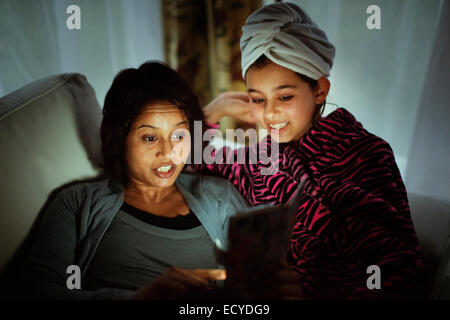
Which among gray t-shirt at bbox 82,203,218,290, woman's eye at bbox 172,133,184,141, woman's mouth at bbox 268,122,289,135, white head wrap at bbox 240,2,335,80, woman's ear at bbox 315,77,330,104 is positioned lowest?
gray t-shirt at bbox 82,203,218,290

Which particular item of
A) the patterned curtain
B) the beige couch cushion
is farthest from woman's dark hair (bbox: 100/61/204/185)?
the patterned curtain

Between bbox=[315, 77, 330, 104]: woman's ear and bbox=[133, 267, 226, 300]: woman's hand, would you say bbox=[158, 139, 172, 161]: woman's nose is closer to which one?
bbox=[133, 267, 226, 300]: woman's hand

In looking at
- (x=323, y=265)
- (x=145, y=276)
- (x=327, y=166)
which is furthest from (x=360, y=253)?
(x=145, y=276)

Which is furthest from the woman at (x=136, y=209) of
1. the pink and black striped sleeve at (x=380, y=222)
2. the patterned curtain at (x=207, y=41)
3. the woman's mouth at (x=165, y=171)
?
the patterned curtain at (x=207, y=41)

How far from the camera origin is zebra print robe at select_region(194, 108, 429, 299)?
77 centimetres

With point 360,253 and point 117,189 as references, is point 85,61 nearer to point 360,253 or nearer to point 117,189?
point 117,189

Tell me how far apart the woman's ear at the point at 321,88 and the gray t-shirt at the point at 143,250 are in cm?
58

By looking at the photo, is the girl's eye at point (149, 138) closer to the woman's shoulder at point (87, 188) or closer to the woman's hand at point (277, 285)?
the woman's shoulder at point (87, 188)

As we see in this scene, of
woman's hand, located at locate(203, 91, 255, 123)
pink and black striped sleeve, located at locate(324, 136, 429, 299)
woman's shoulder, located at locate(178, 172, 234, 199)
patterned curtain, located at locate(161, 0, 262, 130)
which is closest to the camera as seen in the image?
pink and black striped sleeve, located at locate(324, 136, 429, 299)

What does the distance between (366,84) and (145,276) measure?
46.6 inches

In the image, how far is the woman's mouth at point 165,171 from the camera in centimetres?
102

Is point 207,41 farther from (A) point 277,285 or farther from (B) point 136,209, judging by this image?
(A) point 277,285

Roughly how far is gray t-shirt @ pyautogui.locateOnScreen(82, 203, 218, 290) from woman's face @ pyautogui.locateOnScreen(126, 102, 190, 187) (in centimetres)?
13

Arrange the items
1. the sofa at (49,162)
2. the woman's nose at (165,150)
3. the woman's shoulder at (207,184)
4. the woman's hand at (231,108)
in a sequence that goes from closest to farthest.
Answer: the sofa at (49,162) < the woman's nose at (165,150) < the woman's shoulder at (207,184) < the woman's hand at (231,108)
